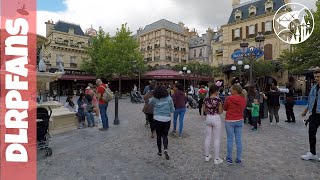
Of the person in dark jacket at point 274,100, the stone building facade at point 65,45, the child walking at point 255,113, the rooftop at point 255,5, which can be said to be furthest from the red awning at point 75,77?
the child walking at point 255,113

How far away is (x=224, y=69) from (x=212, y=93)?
26.9 meters

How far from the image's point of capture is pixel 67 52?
1603 inches

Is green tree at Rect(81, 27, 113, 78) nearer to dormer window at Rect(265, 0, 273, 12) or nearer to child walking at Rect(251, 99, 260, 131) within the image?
dormer window at Rect(265, 0, 273, 12)

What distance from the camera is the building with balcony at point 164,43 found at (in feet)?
152

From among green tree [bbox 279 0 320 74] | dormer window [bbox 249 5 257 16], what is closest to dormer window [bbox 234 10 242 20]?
dormer window [bbox 249 5 257 16]

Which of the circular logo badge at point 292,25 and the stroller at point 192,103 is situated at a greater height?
the circular logo badge at point 292,25

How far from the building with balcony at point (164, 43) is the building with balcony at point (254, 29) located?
14849 millimetres

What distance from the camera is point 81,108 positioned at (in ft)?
27.4

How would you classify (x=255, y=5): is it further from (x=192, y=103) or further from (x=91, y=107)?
(x=91, y=107)

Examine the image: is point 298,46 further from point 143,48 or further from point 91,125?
point 143,48

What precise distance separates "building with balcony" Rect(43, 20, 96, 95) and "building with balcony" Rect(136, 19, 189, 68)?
12.8 m

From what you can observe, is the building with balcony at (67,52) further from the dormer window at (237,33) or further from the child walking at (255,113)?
the child walking at (255,113)

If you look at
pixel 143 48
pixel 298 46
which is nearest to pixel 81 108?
pixel 298 46

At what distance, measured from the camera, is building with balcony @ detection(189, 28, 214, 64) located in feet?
164
